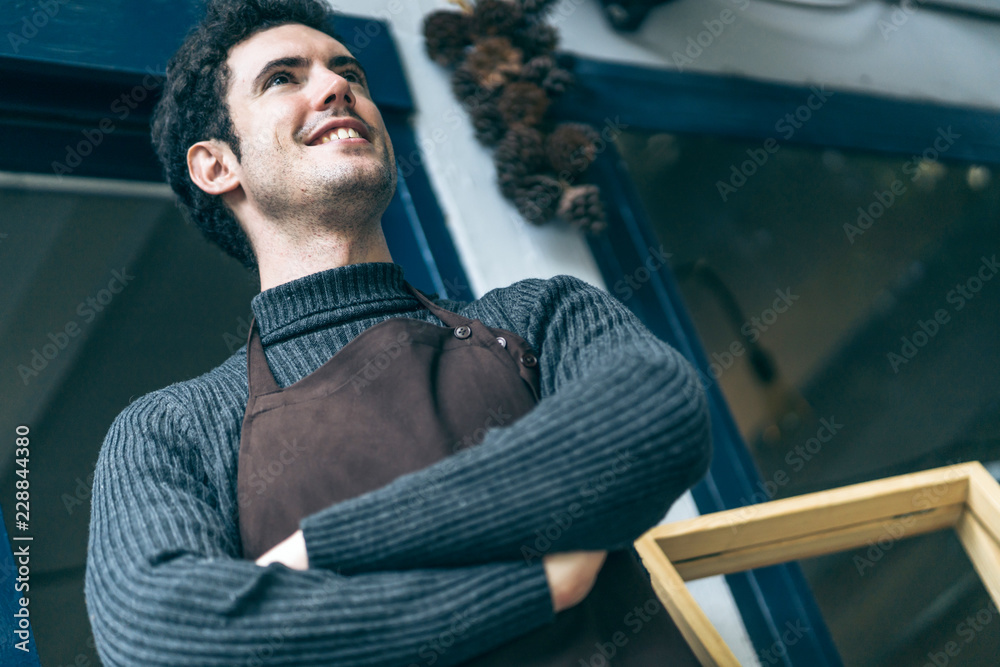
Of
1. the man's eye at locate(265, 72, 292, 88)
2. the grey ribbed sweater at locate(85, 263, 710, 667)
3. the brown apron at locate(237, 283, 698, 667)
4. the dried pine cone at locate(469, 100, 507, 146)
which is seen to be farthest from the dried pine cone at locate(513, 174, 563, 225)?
the grey ribbed sweater at locate(85, 263, 710, 667)

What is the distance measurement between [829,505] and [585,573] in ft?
1.50

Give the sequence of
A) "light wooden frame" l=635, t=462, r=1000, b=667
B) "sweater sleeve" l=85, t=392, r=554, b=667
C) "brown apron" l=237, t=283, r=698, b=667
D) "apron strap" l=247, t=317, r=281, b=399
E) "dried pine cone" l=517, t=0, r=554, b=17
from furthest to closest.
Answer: "dried pine cone" l=517, t=0, r=554, b=17
"light wooden frame" l=635, t=462, r=1000, b=667
"apron strap" l=247, t=317, r=281, b=399
"brown apron" l=237, t=283, r=698, b=667
"sweater sleeve" l=85, t=392, r=554, b=667

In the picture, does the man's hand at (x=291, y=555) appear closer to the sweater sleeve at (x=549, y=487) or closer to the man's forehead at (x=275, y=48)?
the sweater sleeve at (x=549, y=487)

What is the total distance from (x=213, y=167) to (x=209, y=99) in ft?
0.35

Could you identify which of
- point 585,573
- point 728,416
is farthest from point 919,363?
point 585,573

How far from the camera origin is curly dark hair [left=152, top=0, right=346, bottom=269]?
46.2 inches

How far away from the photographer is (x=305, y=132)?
106cm

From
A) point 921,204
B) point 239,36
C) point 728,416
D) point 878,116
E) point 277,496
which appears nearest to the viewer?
point 277,496

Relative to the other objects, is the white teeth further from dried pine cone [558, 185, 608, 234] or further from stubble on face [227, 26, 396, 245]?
dried pine cone [558, 185, 608, 234]

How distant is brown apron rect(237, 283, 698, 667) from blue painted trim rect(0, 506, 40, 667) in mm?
376

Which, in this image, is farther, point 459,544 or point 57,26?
point 57,26

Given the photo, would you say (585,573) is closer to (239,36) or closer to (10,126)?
(239,36)

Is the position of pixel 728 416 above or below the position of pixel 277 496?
below

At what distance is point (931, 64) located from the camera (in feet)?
7.10
